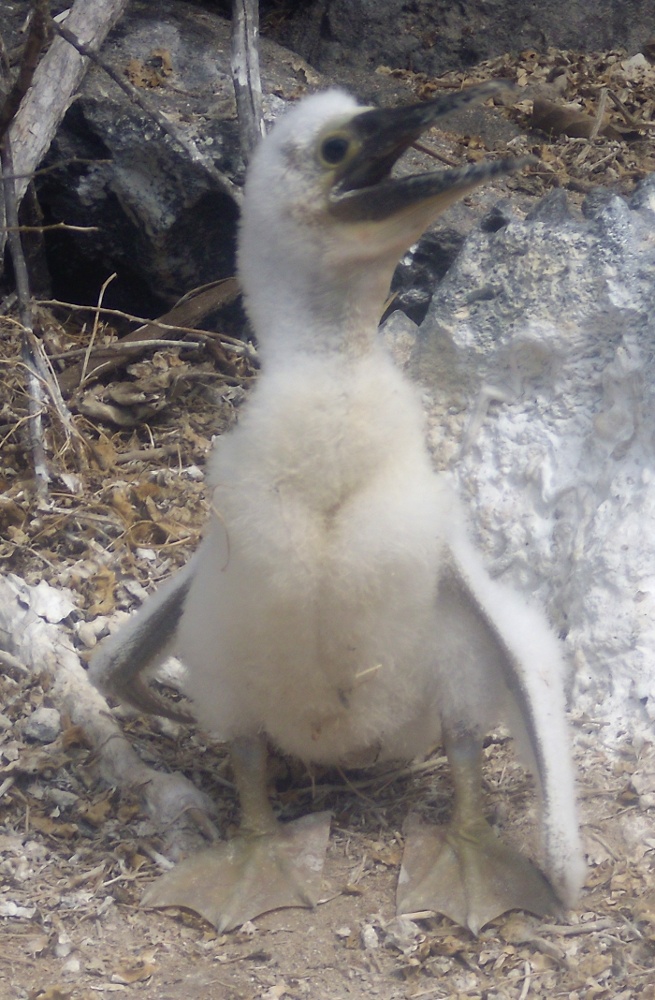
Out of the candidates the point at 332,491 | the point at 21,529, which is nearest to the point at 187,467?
the point at 21,529

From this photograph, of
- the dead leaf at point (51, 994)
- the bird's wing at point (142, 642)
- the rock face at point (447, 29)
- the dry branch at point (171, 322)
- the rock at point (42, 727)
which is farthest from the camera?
the rock face at point (447, 29)

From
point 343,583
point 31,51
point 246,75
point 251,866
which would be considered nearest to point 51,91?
point 246,75

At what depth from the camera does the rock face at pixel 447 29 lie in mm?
5398

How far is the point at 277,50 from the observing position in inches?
188

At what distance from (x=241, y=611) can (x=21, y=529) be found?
5.05 ft

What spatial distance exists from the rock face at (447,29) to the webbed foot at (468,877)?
3898 millimetres

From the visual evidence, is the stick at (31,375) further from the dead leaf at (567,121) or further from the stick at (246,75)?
the dead leaf at (567,121)

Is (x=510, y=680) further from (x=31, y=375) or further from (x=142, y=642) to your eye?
(x=31, y=375)

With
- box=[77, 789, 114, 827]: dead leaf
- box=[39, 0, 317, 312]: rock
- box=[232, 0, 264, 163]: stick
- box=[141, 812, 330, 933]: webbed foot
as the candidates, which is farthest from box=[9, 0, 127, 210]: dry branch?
box=[141, 812, 330, 933]: webbed foot

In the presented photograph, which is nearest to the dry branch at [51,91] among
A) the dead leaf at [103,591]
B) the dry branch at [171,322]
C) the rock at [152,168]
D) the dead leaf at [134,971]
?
the rock at [152,168]

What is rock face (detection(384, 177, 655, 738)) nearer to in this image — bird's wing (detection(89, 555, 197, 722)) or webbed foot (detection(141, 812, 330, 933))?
webbed foot (detection(141, 812, 330, 933))

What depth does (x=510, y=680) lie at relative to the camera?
8.16 ft

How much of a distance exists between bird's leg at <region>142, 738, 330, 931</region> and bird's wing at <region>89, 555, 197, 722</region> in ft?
1.01

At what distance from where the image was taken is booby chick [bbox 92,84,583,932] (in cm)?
223
